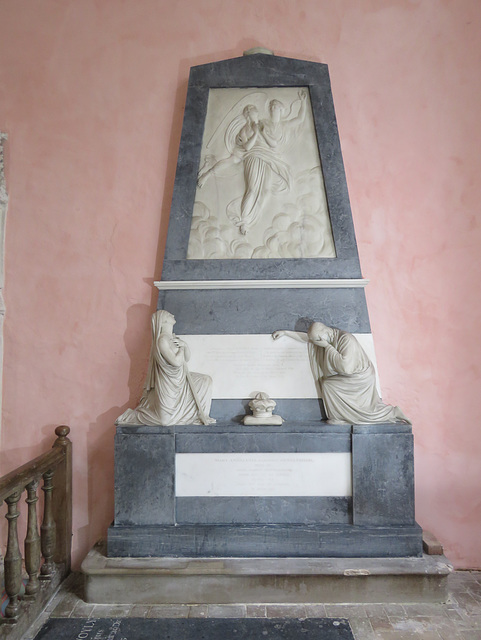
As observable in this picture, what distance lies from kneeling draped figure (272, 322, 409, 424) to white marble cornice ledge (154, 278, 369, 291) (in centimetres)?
31

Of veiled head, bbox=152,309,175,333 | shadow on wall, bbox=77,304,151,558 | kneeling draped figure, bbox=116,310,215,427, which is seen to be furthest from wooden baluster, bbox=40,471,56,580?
veiled head, bbox=152,309,175,333

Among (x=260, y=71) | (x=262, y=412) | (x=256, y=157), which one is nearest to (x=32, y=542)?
(x=262, y=412)

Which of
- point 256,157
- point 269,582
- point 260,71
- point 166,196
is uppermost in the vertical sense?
point 260,71

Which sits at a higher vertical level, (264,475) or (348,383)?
(348,383)

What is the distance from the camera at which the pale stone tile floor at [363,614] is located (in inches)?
105

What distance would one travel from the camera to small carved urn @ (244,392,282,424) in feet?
10.3

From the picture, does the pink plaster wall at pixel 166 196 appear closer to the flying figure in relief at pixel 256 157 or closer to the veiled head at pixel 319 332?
the flying figure in relief at pixel 256 157

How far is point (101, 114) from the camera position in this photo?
3.77 m

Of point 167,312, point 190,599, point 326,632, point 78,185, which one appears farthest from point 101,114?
point 326,632

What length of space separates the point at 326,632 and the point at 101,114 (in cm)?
363

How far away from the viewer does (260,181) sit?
11.7 ft

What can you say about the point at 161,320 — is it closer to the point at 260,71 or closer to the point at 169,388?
the point at 169,388

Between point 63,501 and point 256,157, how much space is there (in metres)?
2.71

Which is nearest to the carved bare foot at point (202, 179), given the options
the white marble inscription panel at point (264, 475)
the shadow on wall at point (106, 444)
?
the shadow on wall at point (106, 444)
